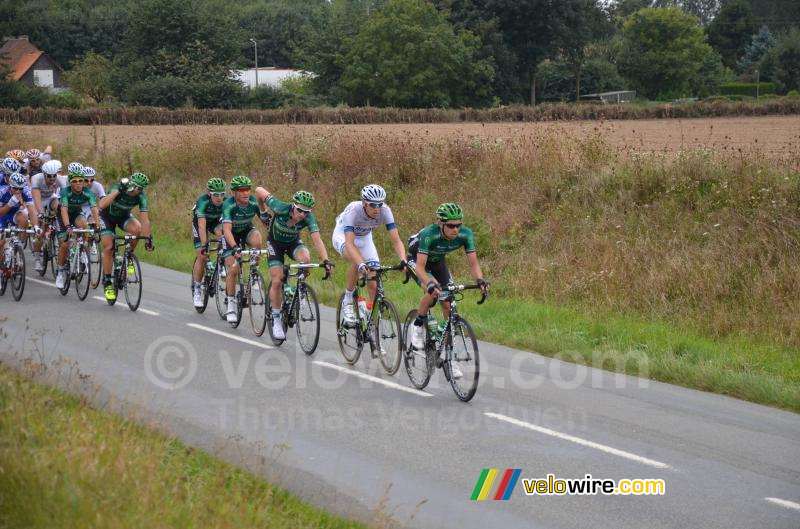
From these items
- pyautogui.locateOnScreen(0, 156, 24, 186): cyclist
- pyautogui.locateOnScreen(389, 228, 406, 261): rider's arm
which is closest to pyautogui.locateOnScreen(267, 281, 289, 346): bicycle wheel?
pyautogui.locateOnScreen(389, 228, 406, 261): rider's arm

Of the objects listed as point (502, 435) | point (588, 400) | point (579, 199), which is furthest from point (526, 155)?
point (502, 435)

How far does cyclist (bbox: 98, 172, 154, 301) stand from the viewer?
49.6ft

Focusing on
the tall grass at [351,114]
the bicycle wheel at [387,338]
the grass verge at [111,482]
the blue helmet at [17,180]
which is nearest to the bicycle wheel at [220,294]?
the bicycle wheel at [387,338]

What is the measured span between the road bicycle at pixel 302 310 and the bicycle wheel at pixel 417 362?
1750 millimetres

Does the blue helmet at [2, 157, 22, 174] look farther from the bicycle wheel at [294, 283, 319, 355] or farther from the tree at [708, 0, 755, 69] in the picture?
the tree at [708, 0, 755, 69]

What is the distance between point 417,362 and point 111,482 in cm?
509

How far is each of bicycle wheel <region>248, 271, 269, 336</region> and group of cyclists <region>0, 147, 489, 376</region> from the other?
248 mm

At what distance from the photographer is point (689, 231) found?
54.2 feet

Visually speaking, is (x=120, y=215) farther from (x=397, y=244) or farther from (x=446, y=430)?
(x=446, y=430)

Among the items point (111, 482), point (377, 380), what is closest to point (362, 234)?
point (377, 380)

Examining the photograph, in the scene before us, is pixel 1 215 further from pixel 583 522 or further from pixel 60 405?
pixel 583 522

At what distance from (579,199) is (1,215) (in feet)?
35.8

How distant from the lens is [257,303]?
1320 centimetres

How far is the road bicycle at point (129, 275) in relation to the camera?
48.8ft
